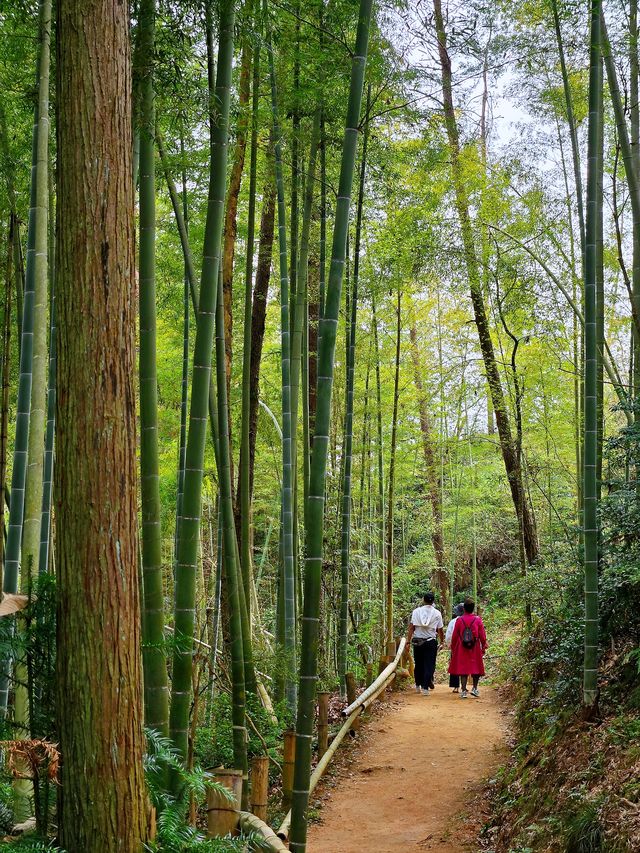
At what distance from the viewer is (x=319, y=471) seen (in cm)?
292

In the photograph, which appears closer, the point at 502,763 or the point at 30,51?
the point at 30,51

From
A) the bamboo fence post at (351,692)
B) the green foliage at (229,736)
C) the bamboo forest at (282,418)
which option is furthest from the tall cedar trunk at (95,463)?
the bamboo fence post at (351,692)

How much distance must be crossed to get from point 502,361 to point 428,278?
60.4 inches

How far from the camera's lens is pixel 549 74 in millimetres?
7141

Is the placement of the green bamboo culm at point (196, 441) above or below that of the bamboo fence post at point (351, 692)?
above

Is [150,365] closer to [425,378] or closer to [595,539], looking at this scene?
[595,539]

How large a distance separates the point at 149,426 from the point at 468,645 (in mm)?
5746

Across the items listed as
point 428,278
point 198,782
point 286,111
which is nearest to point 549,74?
point 428,278

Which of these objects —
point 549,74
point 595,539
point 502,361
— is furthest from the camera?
point 502,361

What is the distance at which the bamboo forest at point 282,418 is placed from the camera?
2123mm

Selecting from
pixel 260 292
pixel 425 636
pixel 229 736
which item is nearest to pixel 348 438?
pixel 260 292

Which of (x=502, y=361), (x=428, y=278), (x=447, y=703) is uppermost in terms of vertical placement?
(x=428, y=278)

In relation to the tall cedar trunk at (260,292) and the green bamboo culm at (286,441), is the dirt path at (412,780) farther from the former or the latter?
the tall cedar trunk at (260,292)

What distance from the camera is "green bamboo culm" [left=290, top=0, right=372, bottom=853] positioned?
9.57 feet
